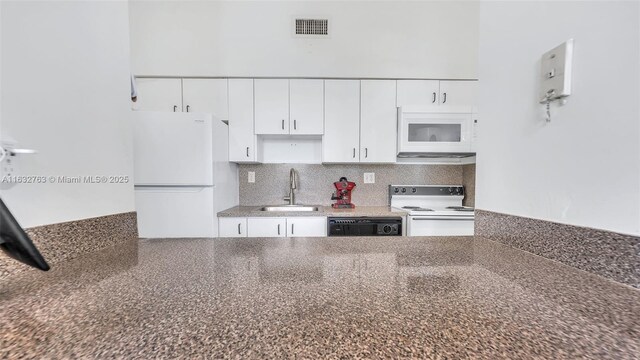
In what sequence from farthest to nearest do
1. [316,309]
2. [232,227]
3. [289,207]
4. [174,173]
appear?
[289,207] → [232,227] → [174,173] → [316,309]

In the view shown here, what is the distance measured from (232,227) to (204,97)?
1.21 metres

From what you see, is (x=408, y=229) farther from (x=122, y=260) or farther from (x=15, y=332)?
(x=15, y=332)

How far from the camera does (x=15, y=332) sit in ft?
1.06

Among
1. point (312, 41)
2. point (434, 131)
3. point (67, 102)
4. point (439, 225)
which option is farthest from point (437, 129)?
point (67, 102)

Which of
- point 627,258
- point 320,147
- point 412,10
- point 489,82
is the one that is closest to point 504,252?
point 627,258

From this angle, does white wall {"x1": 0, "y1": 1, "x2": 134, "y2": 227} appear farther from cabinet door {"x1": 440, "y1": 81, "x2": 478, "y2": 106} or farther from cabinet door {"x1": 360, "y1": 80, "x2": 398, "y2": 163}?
cabinet door {"x1": 440, "y1": 81, "x2": 478, "y2": 106}

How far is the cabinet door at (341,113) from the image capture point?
221cm

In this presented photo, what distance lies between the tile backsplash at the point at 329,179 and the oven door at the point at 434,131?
1.29ft

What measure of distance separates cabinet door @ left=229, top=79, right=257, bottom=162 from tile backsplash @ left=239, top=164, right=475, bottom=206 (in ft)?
1.07

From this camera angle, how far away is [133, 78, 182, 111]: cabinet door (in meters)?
2.14

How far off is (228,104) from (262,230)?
3.89ft

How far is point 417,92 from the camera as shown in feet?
7.30

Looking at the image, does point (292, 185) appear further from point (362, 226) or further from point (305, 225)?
point (362, 226)

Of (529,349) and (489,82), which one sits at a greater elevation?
(489,82)
